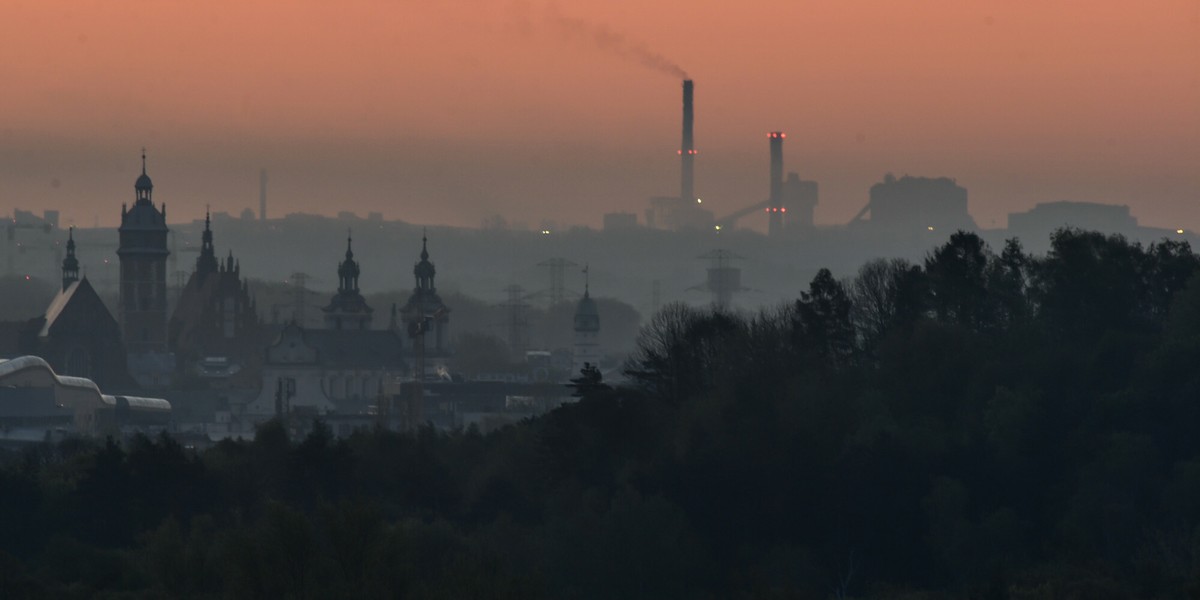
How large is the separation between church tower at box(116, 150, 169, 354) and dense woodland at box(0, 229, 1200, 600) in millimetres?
100446

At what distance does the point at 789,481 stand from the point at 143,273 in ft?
414

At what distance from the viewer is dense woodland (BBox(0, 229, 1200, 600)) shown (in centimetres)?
4581

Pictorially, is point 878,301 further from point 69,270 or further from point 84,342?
point 69,270

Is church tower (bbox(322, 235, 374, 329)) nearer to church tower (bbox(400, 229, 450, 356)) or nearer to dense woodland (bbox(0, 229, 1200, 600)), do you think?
church tower (bbox(400, 229, 450, 356))

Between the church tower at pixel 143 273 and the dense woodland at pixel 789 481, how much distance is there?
100 m

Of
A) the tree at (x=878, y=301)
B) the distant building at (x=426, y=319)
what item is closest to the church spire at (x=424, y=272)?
the distant building at (x=426, y=319)

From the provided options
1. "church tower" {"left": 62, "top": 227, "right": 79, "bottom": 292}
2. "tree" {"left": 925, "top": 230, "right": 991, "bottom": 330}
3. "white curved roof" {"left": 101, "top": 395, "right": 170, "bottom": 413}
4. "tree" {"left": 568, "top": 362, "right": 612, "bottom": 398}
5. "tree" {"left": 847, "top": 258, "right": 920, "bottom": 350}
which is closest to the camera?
"tree" {"left": 925, "top": 230, "right": 991, "bottom": 330}

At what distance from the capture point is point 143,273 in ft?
578

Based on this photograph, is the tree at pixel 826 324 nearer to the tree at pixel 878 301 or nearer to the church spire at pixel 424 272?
the tree at pixel 878 301

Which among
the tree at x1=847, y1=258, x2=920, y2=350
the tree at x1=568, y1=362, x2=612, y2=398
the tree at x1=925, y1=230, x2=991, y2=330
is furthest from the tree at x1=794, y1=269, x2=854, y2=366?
the tree at x1=568, y1=362, x2=612, y2=398

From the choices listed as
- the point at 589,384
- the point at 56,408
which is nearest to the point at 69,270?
the point at 56,408

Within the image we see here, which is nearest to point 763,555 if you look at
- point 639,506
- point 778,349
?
point 639,506

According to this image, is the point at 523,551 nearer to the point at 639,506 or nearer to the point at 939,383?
the point at 639,506

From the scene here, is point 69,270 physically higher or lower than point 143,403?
higher
